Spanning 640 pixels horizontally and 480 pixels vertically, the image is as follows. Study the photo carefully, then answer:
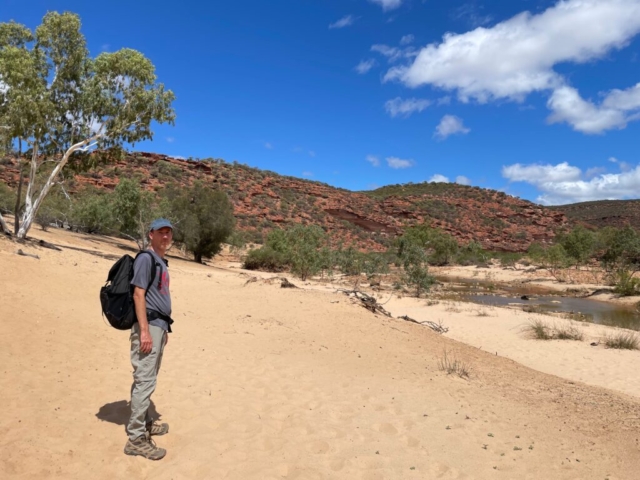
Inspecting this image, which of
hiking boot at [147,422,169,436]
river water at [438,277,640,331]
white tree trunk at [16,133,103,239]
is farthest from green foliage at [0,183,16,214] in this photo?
hiking boot at [147,422,169,436]

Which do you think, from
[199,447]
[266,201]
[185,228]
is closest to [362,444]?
[199,447]

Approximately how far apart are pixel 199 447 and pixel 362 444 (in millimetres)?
1674

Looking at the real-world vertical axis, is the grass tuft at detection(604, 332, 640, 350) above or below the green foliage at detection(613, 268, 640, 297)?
below

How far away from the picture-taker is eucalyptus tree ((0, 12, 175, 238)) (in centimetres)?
1517

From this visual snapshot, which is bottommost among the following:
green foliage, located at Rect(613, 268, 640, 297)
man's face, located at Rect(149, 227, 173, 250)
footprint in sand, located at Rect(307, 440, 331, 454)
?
footprint in sand, located at Rect(307, 440, 331, 454)

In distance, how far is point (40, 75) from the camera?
1645 cm

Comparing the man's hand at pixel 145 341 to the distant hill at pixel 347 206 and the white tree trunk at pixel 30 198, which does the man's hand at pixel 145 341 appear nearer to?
the white tree trunk at pixel 30 198

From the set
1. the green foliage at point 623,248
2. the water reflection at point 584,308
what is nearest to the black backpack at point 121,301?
the water reflection at point 584,308

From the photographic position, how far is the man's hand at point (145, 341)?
13.4 feet

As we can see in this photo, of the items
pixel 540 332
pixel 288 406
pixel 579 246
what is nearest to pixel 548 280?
pixel 579 246

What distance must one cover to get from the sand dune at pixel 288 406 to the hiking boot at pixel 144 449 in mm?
98

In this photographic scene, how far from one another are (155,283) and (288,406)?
2.56 metres

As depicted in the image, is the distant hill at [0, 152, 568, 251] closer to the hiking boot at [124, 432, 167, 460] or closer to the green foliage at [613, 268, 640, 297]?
the green foliage at [613, 268, 640, 297]

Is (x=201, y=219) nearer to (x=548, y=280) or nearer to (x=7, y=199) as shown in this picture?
(x=7, y=199)
